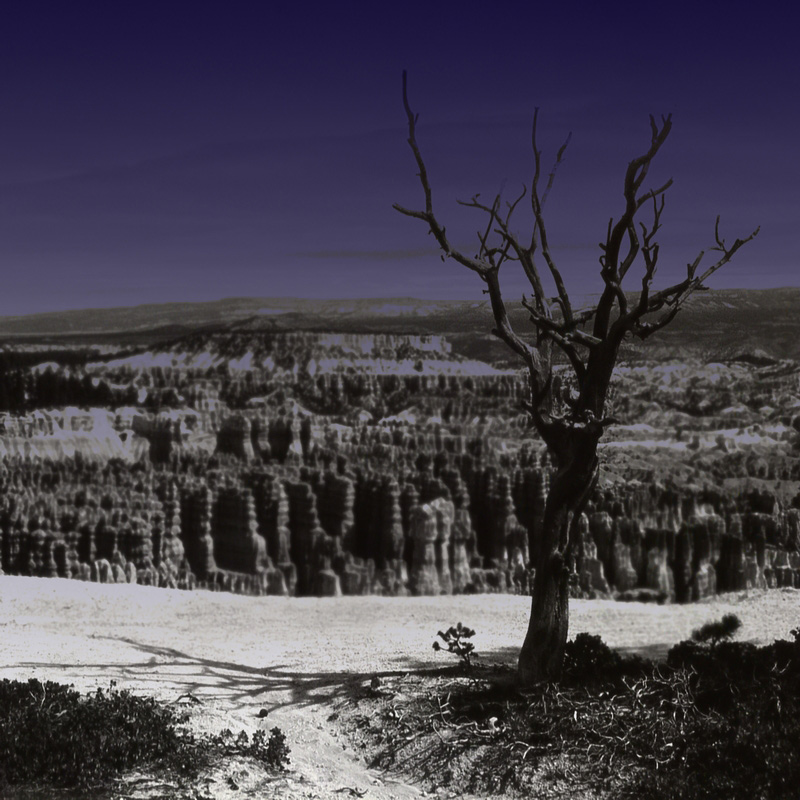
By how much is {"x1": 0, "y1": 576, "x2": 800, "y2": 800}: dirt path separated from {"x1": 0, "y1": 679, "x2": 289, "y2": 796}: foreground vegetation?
1.31 ft

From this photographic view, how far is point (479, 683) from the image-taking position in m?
11.7

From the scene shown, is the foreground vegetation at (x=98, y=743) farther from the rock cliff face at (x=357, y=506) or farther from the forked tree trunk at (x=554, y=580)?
the rock cliff face at (x=357, y=506)

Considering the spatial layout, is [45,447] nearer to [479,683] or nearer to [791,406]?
[479,683]

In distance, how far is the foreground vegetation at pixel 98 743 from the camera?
9.05m

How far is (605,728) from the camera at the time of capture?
32.4 feet

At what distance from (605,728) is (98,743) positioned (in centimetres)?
475

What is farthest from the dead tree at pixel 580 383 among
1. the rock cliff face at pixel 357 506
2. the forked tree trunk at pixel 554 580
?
the rock cliff face at pixel 357 506

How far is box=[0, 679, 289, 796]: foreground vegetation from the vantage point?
9.05m

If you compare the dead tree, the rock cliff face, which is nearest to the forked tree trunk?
the dead tree

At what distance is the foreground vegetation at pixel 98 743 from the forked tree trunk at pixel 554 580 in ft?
9.82

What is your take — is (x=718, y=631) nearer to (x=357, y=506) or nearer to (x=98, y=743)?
(x=98, y=743)

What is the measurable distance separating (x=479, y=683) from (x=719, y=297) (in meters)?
36.4

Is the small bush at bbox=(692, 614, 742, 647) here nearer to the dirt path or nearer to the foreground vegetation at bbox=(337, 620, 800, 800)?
the dirt path

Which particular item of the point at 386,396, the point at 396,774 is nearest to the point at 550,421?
the point at 396,774
